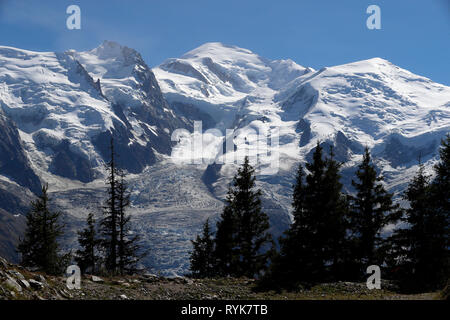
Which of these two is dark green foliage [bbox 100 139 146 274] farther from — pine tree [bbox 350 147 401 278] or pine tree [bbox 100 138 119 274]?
pine tree [bbox 350 147 401 278]

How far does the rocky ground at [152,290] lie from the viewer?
813 inches

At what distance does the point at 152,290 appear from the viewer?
2583 cm

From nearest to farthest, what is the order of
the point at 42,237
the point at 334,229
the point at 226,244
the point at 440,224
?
the point at 440,224 → the point at 334,229 → the point at 42,237 → the point at 226,244

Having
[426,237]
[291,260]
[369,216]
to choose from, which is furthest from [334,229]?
[426,237]

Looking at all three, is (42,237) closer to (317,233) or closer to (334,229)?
(317,233)

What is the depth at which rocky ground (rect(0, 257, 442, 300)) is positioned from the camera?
2064 centimetres

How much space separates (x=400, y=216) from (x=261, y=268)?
1336 cm

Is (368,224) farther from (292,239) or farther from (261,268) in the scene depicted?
(261,268)

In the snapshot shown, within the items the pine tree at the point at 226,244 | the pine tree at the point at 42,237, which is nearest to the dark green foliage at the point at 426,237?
the pine tree at the point at 226,244

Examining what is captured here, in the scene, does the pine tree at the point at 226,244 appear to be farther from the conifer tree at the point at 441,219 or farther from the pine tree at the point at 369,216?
the conifer tree at the point at 441,219

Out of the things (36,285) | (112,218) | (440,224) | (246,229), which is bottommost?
(36,285)

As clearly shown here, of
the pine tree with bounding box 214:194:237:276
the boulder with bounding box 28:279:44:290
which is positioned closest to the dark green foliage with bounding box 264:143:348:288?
the pine tree with bounding box 214:194:237:276
